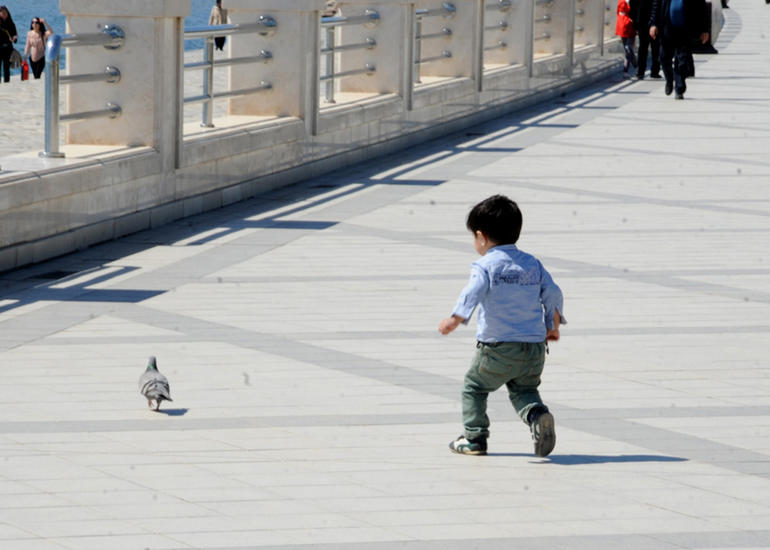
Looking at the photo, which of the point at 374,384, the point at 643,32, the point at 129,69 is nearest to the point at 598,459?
the point at 374,384

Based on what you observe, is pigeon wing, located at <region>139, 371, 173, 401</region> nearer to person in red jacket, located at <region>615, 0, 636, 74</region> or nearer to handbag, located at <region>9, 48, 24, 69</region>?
person in red jacket, located at <region>615, 0, 636, 74</region>

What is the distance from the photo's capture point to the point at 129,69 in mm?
10352

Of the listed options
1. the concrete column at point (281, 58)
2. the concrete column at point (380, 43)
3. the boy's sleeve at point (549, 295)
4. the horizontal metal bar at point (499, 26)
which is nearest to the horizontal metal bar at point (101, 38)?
the concrete column at point (281, 58)

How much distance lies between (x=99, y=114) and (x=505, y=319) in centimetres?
562

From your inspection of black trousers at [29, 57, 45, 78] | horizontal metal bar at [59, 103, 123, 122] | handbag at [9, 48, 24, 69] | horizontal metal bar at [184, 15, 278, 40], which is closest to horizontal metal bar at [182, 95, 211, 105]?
horizontal metal bar at [184, 15, 278, 40]

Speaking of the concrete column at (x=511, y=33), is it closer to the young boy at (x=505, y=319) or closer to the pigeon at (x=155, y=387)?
the pigeon at (x=155, y=387)

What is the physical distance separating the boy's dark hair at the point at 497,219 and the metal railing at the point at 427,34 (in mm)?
10593

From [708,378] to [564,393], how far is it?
2.36 feet

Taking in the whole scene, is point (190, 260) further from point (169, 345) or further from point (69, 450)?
point (69, 450)

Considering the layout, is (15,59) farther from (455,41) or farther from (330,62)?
(330,62)

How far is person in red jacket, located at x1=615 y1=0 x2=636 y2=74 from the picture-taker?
25.1 m

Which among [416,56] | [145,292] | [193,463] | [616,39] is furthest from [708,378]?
[616,39]

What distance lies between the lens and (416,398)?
612 cm

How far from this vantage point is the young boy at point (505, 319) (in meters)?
5.14
